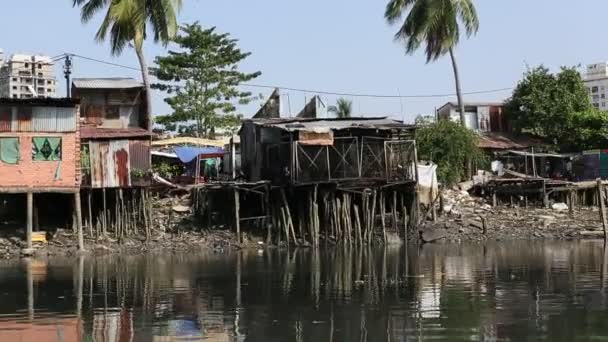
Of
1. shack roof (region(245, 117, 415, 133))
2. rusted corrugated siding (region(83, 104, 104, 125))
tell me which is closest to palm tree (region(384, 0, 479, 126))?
shack roof (region(245, 117, 415, 133))

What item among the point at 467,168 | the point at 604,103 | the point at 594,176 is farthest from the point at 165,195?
the point at 604,103

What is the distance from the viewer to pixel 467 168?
3900 centimetres

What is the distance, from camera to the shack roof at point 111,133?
29.9 meters

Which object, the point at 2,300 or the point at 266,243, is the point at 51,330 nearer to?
the point at 2,300

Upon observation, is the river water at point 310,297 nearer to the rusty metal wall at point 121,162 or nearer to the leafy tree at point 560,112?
the rusty metal wall at point 121,162

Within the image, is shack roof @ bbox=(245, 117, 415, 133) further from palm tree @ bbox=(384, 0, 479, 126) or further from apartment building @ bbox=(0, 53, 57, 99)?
apartment building @ bbox=(0, 53, 57, 99)

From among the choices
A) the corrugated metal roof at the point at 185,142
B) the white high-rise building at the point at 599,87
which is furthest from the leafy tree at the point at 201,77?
the white high-rise building at the point at 599,87

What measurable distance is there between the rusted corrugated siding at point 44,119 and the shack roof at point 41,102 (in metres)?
0.19

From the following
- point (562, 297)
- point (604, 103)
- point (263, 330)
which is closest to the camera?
point (263, 330)

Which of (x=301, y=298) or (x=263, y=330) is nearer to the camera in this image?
(x=263, y=330)

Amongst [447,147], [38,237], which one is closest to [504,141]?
[447,147]

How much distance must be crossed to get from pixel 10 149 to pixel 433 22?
21.5 metres

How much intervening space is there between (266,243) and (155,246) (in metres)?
4.34

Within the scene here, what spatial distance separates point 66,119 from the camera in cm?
2834
